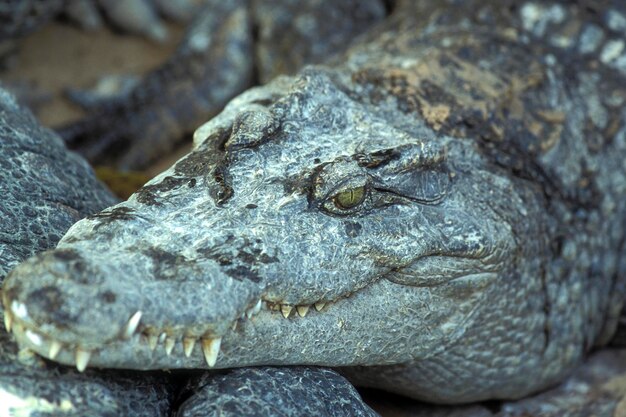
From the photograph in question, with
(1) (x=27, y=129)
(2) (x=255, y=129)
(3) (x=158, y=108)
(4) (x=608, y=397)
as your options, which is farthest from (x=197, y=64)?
(4) (x=608, y=397)

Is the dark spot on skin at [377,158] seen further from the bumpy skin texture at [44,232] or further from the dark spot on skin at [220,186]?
the bumpy skin texture at [44,232]

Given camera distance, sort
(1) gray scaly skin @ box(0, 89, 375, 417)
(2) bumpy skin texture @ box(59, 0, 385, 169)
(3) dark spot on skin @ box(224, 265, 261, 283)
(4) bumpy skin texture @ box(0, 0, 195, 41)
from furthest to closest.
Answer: (4) bumpy skin texture @ box(0, 0, 195, 41) → (2) bumpy skin texture @ box(59, 0, 385, 169) → (3) dark spot on skin @ box(224, 265, 261, 283) → (1) gray scaly skin @ box(0, 89, 375, 417)

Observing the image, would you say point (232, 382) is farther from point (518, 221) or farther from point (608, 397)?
point (608, 397)

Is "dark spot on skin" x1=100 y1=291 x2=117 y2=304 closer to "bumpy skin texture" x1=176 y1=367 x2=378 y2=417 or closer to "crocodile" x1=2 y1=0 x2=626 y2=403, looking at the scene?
"crocodile" x1=2 y1=0 x2=626 y2=403

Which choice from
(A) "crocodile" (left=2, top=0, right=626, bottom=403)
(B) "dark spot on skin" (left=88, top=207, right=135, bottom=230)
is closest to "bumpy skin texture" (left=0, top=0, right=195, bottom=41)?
(A) "crocodile" (left=2, top=0, right=626, bottom=403)

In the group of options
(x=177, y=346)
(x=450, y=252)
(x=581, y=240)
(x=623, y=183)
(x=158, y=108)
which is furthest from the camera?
(x=158, y=108)

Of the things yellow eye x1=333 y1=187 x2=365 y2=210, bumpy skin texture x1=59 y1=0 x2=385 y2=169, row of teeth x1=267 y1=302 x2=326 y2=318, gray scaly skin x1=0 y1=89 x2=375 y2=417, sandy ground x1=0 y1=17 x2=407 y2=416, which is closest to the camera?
gray scaly skin x1=0 y1=89 x2=375 y2=417

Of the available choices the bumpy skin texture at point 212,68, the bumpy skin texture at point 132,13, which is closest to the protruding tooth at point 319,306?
the bumpy skin texture at point 212,68
